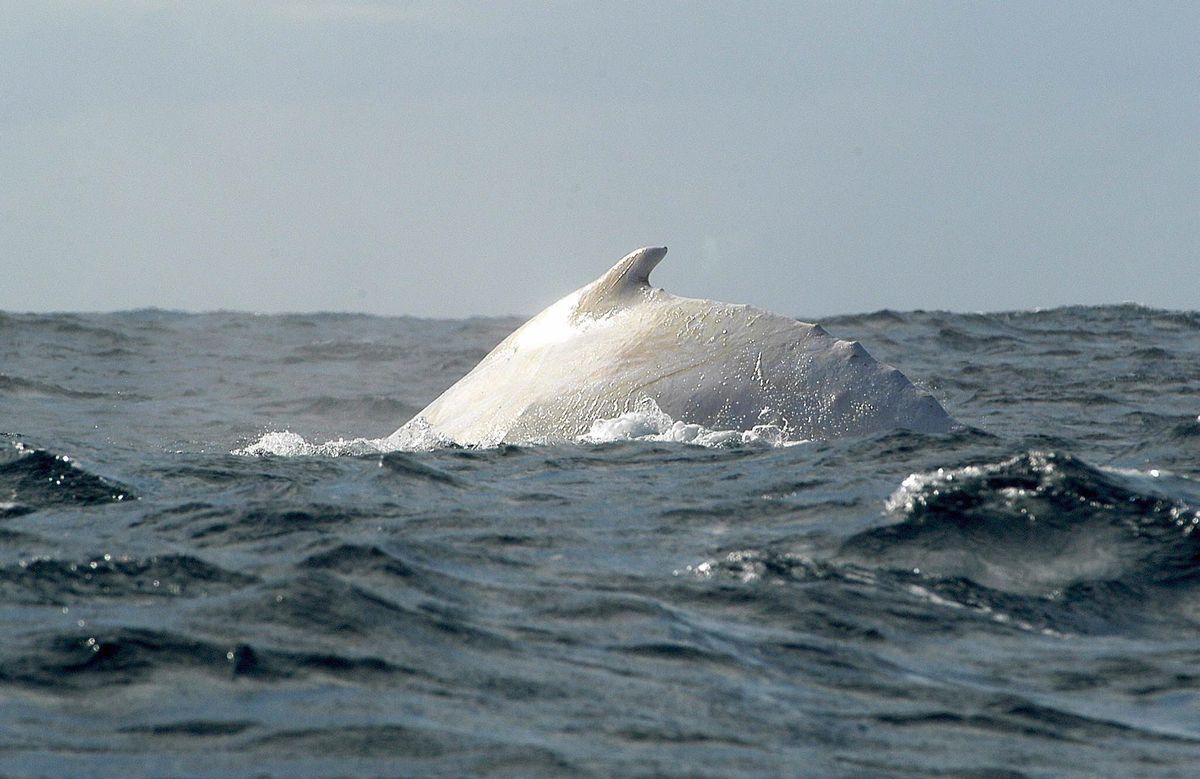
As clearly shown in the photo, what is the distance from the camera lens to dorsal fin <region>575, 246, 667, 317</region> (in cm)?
1008

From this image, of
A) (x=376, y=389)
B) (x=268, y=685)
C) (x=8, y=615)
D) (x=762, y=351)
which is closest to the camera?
(x=268, y=685)

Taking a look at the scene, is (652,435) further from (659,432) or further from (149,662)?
(149,662)

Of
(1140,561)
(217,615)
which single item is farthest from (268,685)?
(1140,561)

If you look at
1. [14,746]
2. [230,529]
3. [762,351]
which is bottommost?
[14,746]

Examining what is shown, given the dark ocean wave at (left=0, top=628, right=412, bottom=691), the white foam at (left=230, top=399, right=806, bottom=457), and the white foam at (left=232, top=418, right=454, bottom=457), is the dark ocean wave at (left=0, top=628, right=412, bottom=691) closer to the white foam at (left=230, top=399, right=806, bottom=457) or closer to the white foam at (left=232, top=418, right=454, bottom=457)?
the white foam at (left=230, top=399, right=806, bottom=457)

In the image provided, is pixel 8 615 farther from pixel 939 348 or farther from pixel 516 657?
pixel 939 348

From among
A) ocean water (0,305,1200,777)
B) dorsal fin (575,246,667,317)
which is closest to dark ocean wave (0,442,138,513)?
ocean water (0,305,1200,777)

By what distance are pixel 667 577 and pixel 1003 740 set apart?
6.10ft

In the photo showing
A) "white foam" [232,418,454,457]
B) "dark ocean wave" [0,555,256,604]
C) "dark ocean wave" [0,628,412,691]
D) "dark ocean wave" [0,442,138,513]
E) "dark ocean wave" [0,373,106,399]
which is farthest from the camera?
"dark ocean wave" [0,373,106,399]

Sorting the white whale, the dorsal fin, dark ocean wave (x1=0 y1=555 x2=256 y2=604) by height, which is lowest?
dark ocean wave (x1=0 y1=555 x2=256 y2=604)

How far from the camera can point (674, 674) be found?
15.3 feet

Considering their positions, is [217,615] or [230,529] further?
[230,529]

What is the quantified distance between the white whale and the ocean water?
0.23 m

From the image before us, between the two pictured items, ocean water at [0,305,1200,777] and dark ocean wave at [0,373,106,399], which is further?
dark ocean wave at [0,373,106,399]
